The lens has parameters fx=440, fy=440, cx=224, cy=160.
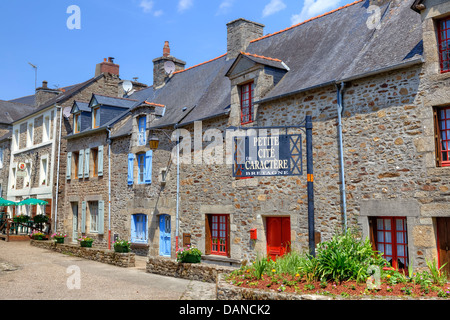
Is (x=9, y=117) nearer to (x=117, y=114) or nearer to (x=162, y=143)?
(x=117, y=114)

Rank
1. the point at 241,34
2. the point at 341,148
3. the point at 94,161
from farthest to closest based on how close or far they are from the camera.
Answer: the point at 94,161, the point at 241,34, the point at 341,148

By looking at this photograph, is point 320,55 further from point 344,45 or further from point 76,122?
point 76,122

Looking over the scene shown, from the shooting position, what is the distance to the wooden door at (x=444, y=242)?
804 cm

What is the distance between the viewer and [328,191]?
977cm

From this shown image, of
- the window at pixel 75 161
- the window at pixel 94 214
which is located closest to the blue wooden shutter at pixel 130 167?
the window at pixel 94 214

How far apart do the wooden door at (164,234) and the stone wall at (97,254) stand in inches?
58.0

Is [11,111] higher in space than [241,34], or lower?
higher

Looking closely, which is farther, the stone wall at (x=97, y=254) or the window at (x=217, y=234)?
the stone wall at (x=97, y=254)

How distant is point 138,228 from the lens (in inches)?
637

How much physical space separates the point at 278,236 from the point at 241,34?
7.27 m

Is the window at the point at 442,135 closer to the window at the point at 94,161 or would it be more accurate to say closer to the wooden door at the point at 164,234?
the wooden door at the point at 164,234

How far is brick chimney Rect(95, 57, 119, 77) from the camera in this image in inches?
918

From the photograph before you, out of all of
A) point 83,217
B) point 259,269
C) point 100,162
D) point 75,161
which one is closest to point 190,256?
point 259,269
